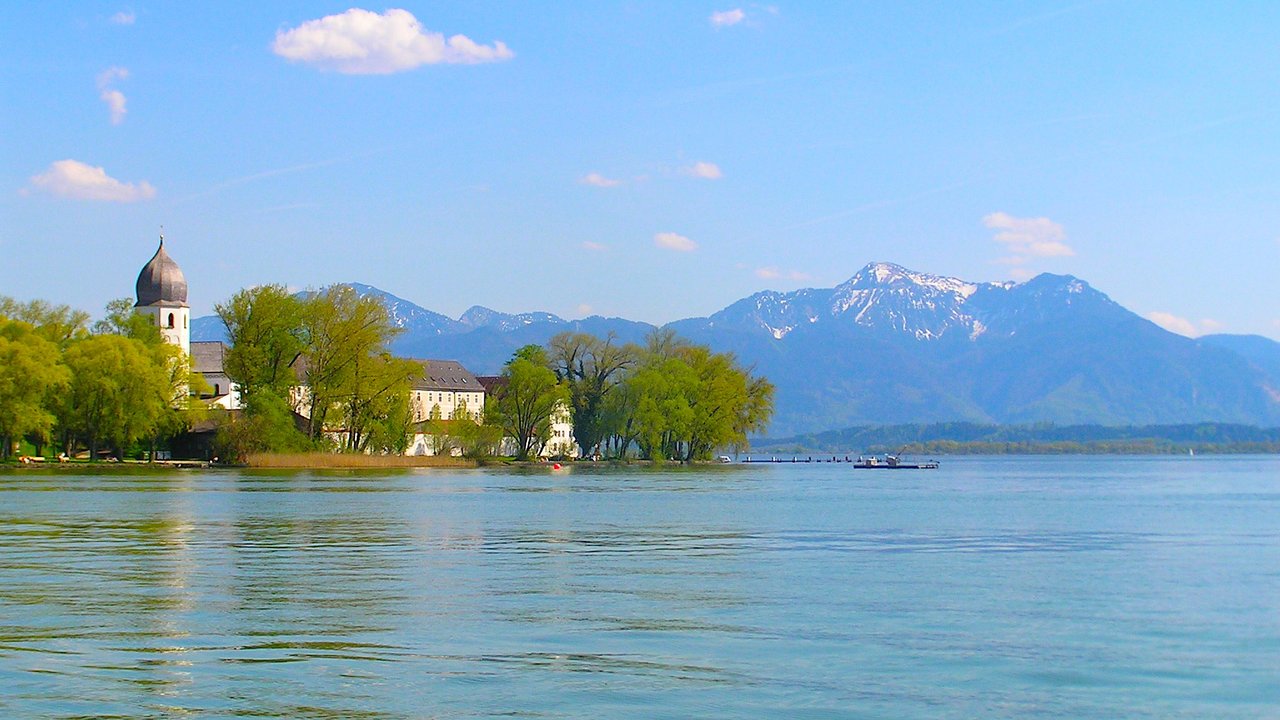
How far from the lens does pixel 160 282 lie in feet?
470

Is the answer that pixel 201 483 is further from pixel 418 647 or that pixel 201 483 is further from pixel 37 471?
pixel 418 647

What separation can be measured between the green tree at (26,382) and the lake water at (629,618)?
45711mm

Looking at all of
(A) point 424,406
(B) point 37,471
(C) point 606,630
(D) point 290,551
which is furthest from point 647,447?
(C) point 606,630

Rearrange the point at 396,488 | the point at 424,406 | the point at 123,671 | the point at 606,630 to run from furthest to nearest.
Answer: the point at 424,406 < the point at 396,488 < the point at 606,630 < the point at 123,671

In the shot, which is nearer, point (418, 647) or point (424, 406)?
point (418, 647)

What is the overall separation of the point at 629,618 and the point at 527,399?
11429 cm

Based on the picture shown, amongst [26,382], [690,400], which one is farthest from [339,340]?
[690,400]

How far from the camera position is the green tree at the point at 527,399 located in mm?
135750

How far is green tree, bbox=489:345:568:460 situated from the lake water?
279 feet

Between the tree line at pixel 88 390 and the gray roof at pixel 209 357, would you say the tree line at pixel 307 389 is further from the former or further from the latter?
the gray roof at pixel 209 357

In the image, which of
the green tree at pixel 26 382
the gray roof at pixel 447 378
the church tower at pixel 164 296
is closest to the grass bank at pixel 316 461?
the green tree at pixel 26 382

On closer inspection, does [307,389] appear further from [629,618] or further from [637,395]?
[629,618]

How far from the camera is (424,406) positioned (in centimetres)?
18338

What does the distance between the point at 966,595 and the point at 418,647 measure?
11.7m
